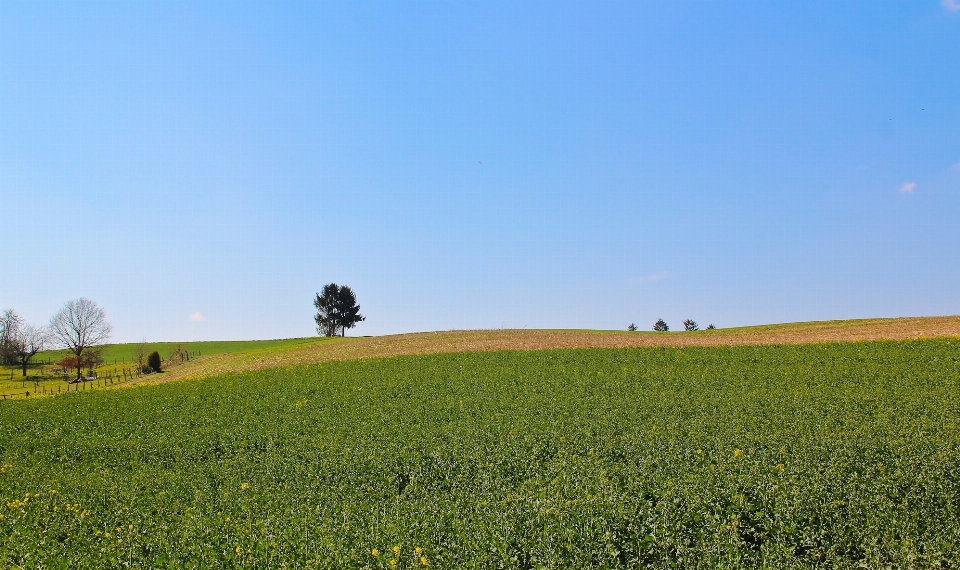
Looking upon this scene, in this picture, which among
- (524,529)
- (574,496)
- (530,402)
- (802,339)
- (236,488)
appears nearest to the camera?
(524,529)

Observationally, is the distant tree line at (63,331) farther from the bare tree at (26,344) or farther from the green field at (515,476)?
the green field at (515,476)

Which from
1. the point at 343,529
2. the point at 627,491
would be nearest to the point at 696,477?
the point at 627,491

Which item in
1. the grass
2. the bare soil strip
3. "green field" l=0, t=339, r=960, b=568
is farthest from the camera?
the grass

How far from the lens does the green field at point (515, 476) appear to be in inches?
385

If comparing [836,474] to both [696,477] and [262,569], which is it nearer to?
[696,477]

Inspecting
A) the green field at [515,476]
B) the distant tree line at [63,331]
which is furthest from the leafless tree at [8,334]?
the green field at [515,476]

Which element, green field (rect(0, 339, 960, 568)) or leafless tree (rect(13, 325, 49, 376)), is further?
leafless tree (rect(13, 325, 49, 376))

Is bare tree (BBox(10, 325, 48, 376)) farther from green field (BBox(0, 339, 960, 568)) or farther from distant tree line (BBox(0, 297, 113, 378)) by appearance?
green field (BBox(0, 339, 960, 568))

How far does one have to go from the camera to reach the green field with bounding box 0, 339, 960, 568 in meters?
9.79

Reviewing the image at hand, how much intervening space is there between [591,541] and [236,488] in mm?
8444

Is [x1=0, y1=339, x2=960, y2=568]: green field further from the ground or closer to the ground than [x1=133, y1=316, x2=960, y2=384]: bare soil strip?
closer to the ground

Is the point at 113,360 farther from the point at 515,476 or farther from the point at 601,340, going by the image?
the point at 515,476

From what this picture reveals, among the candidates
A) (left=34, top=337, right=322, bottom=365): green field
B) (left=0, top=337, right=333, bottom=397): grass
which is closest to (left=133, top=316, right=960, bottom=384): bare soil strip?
(left=0, top=337, right=333, bottom=397): grass

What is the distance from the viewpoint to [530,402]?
23578 mm
